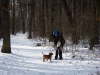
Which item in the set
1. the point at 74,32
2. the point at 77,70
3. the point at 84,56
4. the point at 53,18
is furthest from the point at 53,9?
the point at 77,70

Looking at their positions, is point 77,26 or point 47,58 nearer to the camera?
point 47,58

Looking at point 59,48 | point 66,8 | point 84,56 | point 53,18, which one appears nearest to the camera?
point 59,48

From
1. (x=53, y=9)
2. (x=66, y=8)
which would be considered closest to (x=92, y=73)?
(x=66, y=8)

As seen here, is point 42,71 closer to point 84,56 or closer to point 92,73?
point 92,73

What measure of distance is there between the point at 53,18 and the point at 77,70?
13209 mm

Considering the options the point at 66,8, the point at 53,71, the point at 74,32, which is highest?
the point at 66,8

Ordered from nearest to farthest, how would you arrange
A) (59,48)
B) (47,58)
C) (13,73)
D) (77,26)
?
Answer: 1. (13,73)
2. (47,58)
3. (59,48)
4. (77,26)

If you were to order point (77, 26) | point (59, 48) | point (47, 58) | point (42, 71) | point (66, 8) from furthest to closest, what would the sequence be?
point (66, 8) → point (77, 26) → point (59, 48) → point (47, 58) → point (42, 71)

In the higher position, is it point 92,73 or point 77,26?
point 77,26

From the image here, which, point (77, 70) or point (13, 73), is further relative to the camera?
point (77, 70)

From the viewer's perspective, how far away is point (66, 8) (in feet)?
54.1

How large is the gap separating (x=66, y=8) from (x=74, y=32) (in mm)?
3003

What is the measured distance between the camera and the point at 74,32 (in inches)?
572

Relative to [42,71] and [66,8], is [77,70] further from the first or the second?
[66,8]
